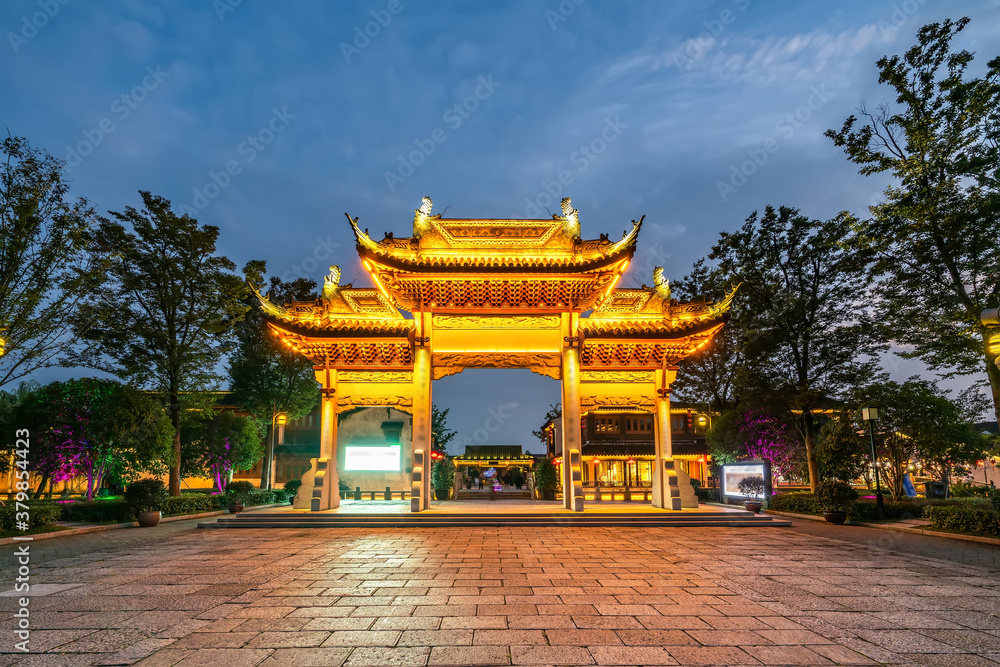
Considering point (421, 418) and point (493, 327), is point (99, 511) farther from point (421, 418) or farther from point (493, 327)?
point (493, 327)

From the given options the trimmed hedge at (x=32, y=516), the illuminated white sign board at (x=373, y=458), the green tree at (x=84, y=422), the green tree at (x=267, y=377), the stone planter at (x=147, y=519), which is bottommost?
the stone planter at (x=147, y=519)

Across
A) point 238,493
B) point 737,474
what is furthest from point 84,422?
point 737,474

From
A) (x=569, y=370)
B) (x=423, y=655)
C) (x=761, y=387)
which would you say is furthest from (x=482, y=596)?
(x=761, y=387)

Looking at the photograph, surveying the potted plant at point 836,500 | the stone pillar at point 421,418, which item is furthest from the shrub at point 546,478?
the potted plant at point 836,500

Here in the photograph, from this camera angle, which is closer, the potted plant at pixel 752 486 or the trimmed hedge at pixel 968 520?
the trimmed hedge at pixel 968 520

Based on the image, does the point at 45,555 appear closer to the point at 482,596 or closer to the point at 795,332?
the point at 482,596

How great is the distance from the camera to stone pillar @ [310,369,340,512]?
1545 centimetres

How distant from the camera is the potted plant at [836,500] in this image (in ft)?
51.4

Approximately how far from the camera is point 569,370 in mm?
15789

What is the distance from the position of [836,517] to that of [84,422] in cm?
2294

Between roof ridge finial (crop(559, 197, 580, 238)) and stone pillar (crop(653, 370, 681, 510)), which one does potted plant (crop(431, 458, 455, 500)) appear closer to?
stone pillar (crop(653, 370, 681, 510))

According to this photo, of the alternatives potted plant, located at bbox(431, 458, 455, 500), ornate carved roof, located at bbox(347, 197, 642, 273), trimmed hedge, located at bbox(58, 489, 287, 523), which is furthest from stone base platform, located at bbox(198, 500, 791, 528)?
potted plant, located at bbox(431, 458, 455, 500)

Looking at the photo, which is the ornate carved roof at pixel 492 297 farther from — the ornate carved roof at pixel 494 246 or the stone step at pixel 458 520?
the stone step at pixel 458 520

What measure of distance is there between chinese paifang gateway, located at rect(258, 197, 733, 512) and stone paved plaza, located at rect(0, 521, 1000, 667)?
608 centimetres
